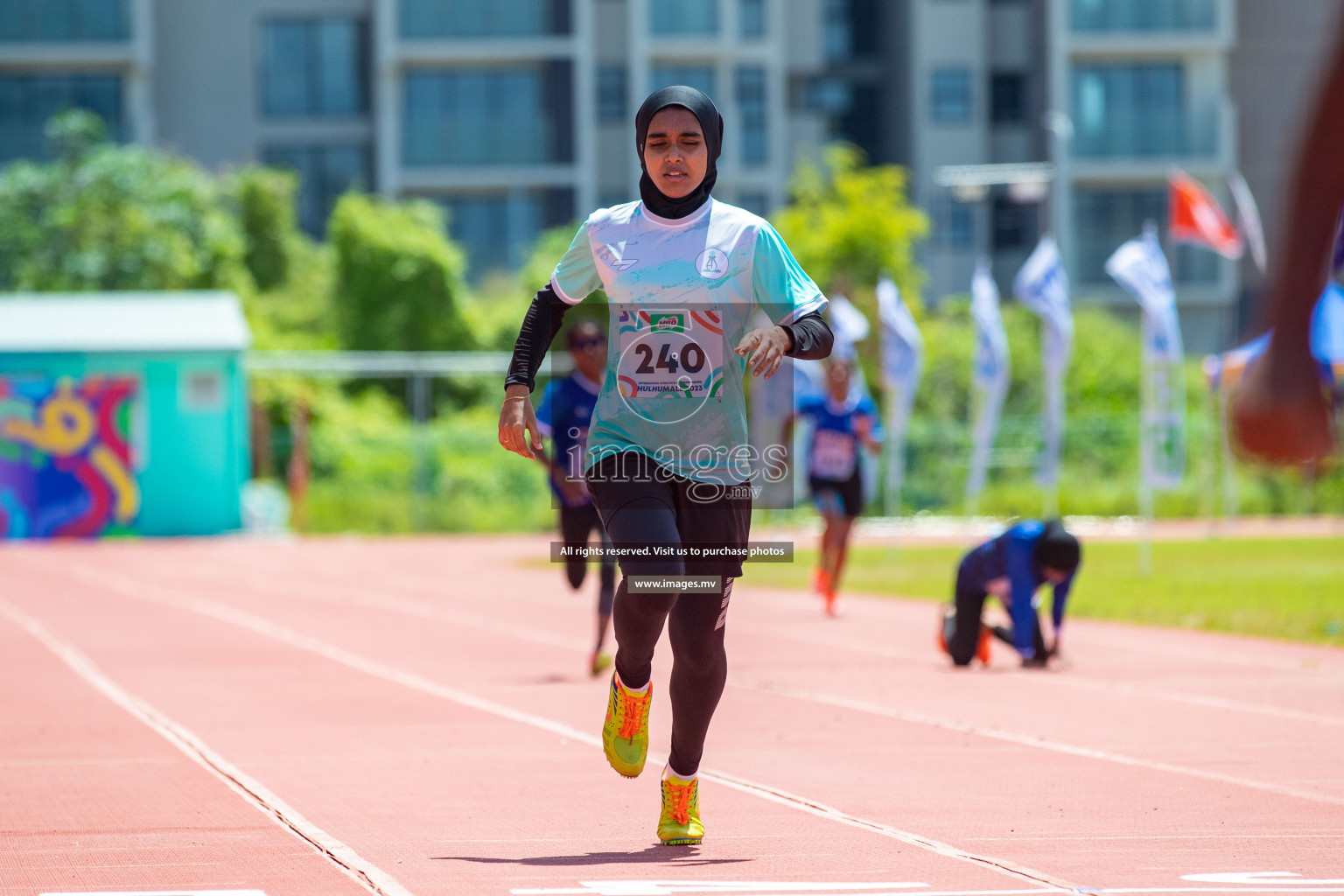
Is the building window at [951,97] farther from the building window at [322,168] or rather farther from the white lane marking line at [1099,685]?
the white lane marking line at [1099,685]

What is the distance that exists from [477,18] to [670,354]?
4787 centimetres

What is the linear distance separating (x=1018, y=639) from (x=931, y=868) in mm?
6369

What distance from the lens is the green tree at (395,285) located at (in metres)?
44.6

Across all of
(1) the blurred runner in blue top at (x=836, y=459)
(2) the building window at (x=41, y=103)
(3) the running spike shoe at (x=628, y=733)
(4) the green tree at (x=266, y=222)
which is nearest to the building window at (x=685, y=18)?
A: (4) the green tree at (x=266, y=222)

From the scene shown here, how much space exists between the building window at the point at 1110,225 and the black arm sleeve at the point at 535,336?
160ft

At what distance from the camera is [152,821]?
20.3ft

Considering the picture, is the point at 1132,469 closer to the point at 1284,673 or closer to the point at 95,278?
the point at 95,278

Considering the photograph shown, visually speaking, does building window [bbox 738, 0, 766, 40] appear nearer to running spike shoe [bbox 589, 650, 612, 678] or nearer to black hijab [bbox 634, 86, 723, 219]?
running spike shoe [bbox 589, 650, 612, 678]

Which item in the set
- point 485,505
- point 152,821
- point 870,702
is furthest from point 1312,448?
point 485,505

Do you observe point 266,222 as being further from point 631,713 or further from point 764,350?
point 764,350

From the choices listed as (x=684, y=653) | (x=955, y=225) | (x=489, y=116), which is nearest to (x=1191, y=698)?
(x=684, y=653)

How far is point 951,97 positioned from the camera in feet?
178

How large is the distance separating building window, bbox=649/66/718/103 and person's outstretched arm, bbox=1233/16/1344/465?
50.4m

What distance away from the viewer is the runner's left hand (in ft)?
17.2
